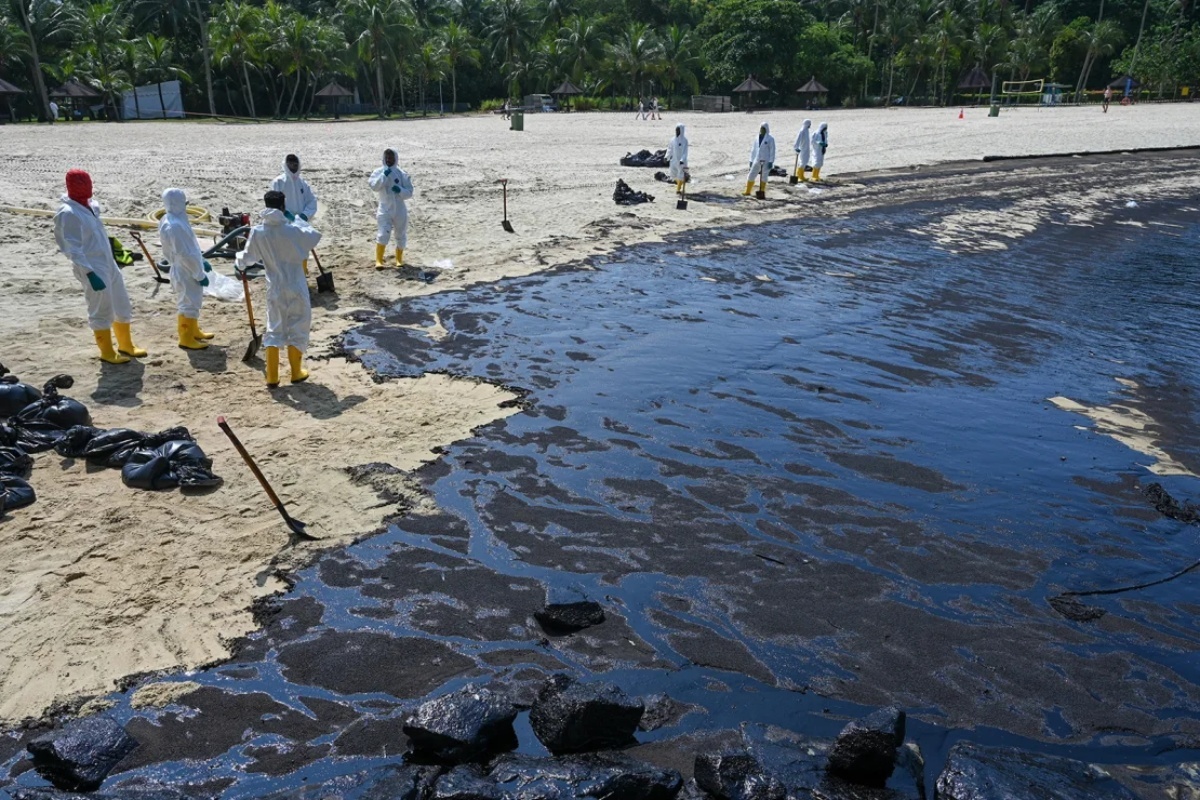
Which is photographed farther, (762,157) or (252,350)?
(762,157)

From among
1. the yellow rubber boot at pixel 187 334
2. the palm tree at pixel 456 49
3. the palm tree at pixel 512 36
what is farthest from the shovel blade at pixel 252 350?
the palm tree at pixel 512 36

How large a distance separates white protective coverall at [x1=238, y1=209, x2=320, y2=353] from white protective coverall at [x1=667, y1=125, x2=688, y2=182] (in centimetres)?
1245

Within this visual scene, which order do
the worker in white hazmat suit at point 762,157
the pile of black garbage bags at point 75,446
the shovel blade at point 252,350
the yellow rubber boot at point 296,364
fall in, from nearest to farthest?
the pile of black garbage bags at point 75,446, the yellow rubber boot at point 296,364, the shovel blade at point 252,350, the worker in white hazmat suit at point 762,157

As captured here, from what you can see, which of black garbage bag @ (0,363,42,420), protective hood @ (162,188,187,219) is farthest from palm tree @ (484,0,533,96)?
black garbage bag @ (0,363,42,420)

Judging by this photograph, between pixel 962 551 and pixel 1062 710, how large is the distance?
4.84 ft

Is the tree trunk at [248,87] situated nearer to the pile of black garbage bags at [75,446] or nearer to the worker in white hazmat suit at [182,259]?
the worker in white hazmat suit at [182,259]

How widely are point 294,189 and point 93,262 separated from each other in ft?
10.8

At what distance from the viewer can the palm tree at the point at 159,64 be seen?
40406mm

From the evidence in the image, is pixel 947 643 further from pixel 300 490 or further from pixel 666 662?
pixel 300 490

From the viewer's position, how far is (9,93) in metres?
34.9

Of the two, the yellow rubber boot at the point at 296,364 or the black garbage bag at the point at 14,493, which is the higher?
the yellow rubber boot at the point at 296,364

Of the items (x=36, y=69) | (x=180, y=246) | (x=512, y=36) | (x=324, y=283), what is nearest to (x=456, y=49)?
(x=512, y=36)

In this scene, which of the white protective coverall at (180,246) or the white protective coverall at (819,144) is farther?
the white protective coverall at (819,144)

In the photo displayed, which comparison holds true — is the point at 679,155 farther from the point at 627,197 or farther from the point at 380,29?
the point at 380,29
